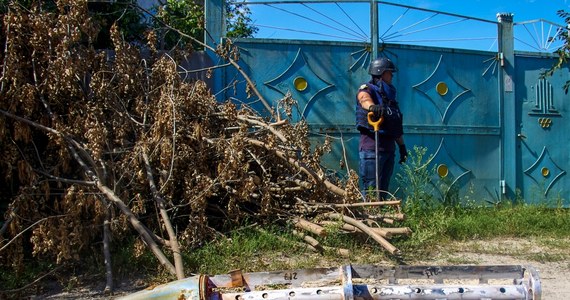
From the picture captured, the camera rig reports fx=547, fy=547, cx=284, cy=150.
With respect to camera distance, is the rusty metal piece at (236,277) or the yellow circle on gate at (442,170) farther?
the yellow circle on gate at (442,170)

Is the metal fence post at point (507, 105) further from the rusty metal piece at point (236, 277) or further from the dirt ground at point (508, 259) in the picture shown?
the rusty metal piece at point (236, 277)

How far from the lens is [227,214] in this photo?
194 inches

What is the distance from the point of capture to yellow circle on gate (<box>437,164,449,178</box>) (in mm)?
7043

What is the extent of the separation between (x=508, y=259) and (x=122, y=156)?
11.7ft

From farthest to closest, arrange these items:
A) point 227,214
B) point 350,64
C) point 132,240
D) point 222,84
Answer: point 350,64 < point 222,84 < point 227,214 < point 132,240

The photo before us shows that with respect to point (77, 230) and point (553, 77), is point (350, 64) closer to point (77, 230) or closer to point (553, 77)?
point (553, 77)

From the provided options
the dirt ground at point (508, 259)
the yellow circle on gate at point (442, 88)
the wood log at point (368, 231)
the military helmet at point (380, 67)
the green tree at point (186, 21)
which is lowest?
the dirt ground at point (508, 259)

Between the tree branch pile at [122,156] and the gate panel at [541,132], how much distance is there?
356 centimetres

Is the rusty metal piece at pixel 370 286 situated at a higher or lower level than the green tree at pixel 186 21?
lower

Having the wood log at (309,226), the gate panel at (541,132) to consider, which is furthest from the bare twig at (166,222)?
the gate panel at (541,132)

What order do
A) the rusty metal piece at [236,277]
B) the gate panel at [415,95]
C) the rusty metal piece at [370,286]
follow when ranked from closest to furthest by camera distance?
the rusty metal piece at [370,286] → the rusty metal piece at [236,277] → the gate panel at [415,95]

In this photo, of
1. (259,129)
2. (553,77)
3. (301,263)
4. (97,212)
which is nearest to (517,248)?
(301,263)

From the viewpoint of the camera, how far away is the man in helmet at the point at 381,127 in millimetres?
5945

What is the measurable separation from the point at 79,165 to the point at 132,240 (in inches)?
33.6
